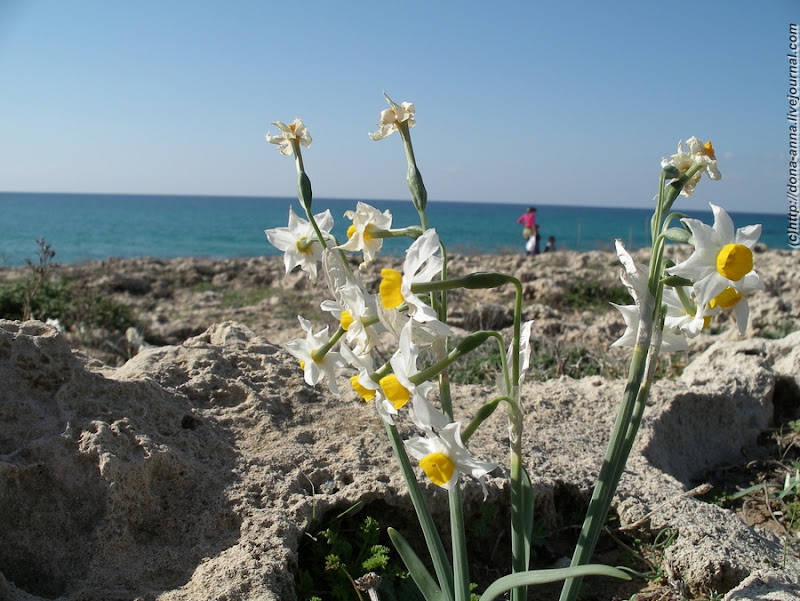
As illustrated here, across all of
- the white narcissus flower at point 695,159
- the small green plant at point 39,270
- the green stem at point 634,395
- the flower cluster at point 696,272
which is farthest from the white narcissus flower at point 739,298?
the small green plant at point 39,270

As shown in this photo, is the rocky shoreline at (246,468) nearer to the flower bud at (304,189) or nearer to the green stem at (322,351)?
the green stem at (322,351)

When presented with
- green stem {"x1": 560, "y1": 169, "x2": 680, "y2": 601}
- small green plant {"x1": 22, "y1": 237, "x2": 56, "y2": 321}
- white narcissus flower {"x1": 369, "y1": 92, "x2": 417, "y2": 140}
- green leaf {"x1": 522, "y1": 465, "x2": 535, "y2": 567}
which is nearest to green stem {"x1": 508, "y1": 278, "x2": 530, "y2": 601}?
green leaf {"x1": 522, "y1": 465, "x2": 535, "y2": 567}

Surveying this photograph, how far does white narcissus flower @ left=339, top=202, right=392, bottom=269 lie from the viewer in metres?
1.32

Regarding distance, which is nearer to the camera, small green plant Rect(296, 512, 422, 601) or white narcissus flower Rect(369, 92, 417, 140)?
white narcissus flower Rect(369, 92, 417, 140)

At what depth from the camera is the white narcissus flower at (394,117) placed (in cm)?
142

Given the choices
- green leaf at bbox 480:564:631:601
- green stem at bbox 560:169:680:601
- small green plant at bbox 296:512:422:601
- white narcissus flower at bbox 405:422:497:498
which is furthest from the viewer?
small green plant at bbox 296:512:422:601

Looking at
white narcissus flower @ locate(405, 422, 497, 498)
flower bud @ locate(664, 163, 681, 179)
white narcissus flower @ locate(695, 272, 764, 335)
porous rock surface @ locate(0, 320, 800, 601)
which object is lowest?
porous rock surface @ locate(0, 320, 800, 601)

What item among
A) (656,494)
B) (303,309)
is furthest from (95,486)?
(303,309)

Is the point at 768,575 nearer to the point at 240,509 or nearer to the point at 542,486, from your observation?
the point at 542,486

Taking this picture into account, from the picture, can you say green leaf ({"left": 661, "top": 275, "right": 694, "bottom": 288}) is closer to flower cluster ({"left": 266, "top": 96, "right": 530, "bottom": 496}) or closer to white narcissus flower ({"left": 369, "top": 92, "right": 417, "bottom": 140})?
flower cluster ({"left": 266, "top": 96, "right": 530, "bottom": 496})

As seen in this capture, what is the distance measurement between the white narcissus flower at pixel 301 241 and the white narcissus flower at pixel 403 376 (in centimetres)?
39

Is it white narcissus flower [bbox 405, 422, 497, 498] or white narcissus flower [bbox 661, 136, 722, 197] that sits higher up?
white narcissus flower [bbox 661, 136, 722, 197]

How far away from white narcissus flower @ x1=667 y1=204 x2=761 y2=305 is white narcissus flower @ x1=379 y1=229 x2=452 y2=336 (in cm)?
44

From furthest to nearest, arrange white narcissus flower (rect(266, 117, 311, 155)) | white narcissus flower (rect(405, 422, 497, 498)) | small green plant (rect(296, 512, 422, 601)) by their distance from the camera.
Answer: small green plant (rect(296, 512, 422, 601)), white narcissus flower (rect(266, 117, 311, 155)), white narcissus flower (rect(405, 422, 497, 498))
